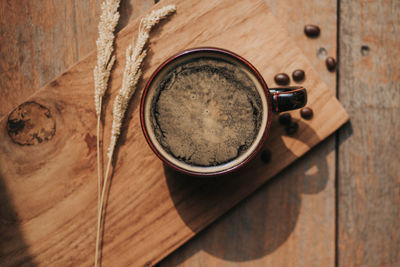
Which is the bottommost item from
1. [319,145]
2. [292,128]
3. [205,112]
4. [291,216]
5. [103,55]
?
[291,216]

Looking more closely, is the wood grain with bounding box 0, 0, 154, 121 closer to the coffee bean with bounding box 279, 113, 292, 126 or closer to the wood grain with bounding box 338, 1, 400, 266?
the coffee bean with bounding box 279, 113, 292, 126

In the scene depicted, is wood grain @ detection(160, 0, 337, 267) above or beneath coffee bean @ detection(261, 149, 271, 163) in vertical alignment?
beneath

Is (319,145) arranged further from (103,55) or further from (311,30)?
(103,55)

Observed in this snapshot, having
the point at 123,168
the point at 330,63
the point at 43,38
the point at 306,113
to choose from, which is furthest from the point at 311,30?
the point at 43,38

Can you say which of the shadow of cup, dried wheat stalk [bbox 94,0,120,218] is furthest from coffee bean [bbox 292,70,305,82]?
dried wheat stalk [bbox 94,0,120,218]

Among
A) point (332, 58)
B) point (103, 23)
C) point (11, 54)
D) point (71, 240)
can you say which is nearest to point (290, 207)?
point (332, 58)

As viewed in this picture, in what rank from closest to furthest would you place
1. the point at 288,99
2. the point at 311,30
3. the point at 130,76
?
the point at 288,99 < the point at 130,76 < the point at 311,30
